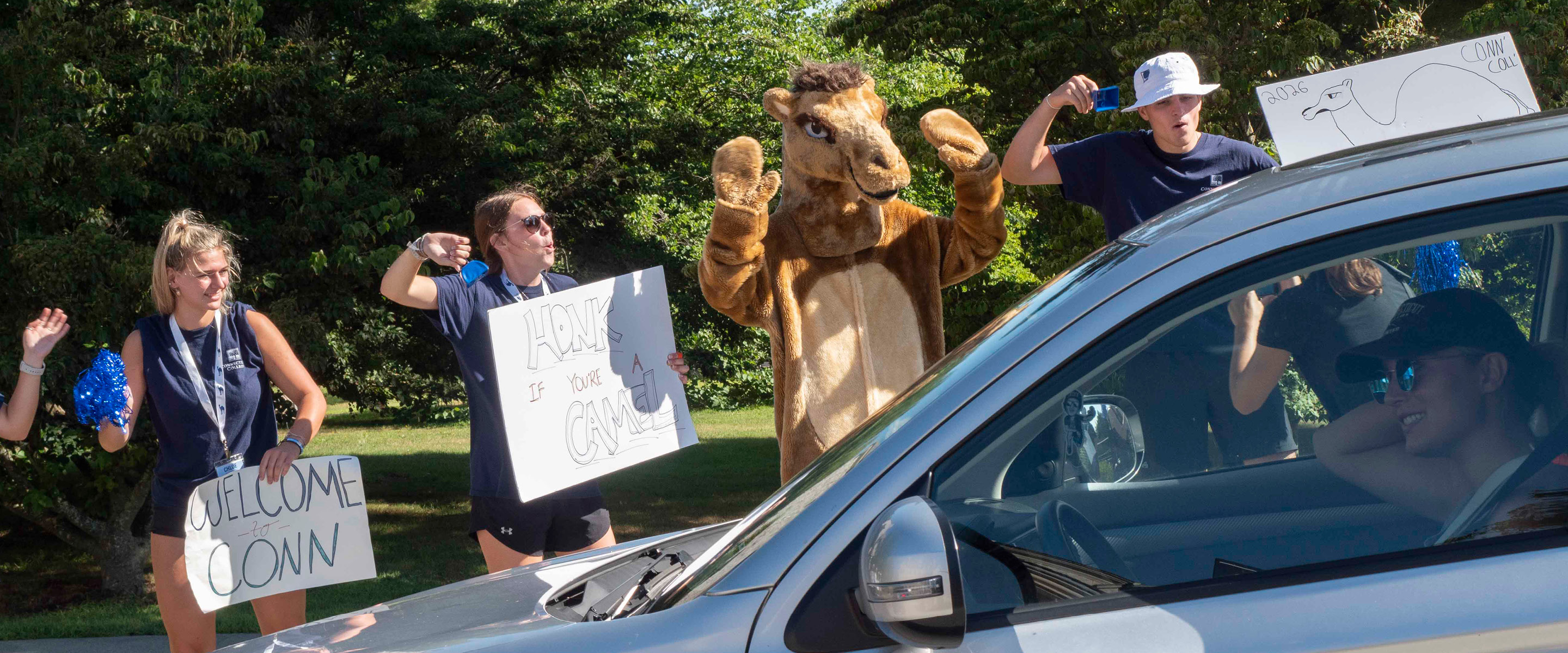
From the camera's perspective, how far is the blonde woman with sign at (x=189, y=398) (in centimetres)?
357

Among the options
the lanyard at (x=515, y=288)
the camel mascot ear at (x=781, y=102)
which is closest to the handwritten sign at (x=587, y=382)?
the lanyard at (x=515, y=288)

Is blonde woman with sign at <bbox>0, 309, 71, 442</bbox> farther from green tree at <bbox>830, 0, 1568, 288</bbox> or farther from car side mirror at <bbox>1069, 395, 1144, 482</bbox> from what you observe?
green tree at <bbox>830, 0, 1568, 288</bbox>

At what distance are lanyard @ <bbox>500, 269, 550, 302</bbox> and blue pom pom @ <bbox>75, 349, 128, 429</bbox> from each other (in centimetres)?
116

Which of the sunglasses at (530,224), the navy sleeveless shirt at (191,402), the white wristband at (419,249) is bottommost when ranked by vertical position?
the navy sleeveless shirt at (191,402)

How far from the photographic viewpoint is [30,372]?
3.62 metres

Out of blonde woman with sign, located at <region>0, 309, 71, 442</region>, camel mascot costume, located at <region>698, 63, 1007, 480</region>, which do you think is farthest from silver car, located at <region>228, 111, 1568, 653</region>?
blonde woman with sign, located at <region>0, 309, 71, 442</region>

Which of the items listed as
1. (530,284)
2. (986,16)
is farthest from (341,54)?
(530,284)

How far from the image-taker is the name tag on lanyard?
142 inches

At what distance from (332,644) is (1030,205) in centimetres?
884

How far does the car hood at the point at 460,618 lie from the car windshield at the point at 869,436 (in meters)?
0.27

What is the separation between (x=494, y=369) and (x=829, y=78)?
4.82 feet

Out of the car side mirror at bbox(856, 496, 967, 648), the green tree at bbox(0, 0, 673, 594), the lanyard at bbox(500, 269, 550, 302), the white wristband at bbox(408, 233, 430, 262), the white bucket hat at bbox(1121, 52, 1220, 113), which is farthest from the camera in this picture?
the green tree at bbox(0, 0, 673, 594)

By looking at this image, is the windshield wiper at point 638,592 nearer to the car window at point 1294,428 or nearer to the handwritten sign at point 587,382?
the car window at point 1294,428

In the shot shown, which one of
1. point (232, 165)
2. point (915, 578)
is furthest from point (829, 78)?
point (232, 165)
